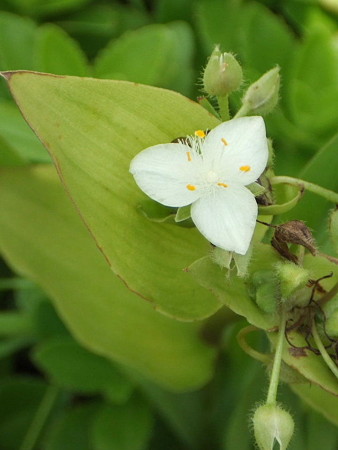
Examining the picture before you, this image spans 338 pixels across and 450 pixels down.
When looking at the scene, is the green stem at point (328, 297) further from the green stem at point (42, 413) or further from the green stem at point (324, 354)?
the green stem at point (42, 413)

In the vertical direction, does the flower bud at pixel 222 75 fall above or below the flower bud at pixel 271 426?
above

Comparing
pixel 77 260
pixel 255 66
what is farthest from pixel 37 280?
pixel 255 66

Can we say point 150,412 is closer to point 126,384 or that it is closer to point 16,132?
point 126,384

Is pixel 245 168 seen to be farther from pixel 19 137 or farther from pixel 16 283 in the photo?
pixel 16 283

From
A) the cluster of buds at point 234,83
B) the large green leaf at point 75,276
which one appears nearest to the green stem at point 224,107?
the cluster of buds at point 234,83

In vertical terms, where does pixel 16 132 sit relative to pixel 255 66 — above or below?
below
